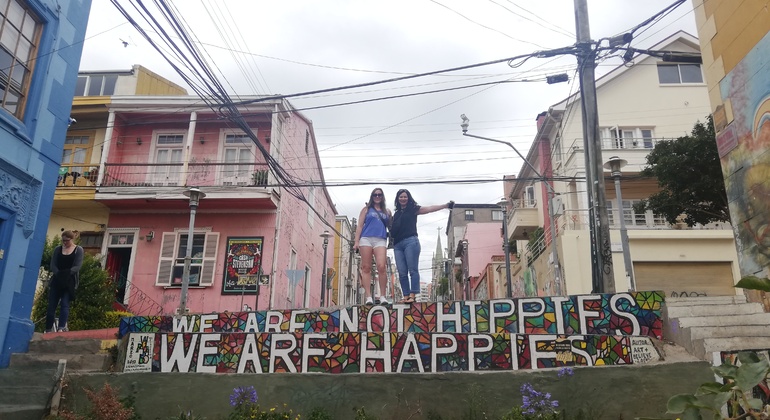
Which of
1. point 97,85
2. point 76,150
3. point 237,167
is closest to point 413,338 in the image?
point 237,167

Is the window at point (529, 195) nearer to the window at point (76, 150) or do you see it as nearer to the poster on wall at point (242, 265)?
the poster on wall at point (242, 265)

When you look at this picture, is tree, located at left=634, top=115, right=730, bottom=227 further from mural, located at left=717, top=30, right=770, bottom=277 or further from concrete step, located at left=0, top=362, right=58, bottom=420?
concrete step, located at left=0, top=362, right=58, bottom=420

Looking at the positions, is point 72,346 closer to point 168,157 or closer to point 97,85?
point 168,157

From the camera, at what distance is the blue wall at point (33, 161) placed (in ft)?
25.3

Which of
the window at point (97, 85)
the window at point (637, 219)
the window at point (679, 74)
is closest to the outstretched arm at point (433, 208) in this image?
the window at point (637, 219)

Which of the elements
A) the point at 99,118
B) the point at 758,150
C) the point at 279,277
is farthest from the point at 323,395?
the point at 99,118

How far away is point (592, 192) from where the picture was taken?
30.0 feet

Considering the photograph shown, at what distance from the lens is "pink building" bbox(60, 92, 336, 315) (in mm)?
16359

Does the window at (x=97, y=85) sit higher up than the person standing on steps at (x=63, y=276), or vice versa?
the window at (x=97, y=85)

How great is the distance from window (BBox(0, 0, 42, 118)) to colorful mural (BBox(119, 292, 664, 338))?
385cm

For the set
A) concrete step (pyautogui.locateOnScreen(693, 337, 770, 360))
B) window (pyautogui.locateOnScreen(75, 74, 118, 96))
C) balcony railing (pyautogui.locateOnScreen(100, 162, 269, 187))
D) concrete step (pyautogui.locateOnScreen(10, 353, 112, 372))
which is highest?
window (pyautogui.locateOnScreen(75, 74, 118, 96))

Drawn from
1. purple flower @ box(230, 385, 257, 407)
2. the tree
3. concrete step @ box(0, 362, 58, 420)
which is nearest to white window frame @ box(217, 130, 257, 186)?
concrete step @ box(0, 362, 58, 420)

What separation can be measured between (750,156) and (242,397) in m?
7.91

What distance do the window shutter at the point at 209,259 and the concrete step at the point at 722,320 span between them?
43.5 ft
